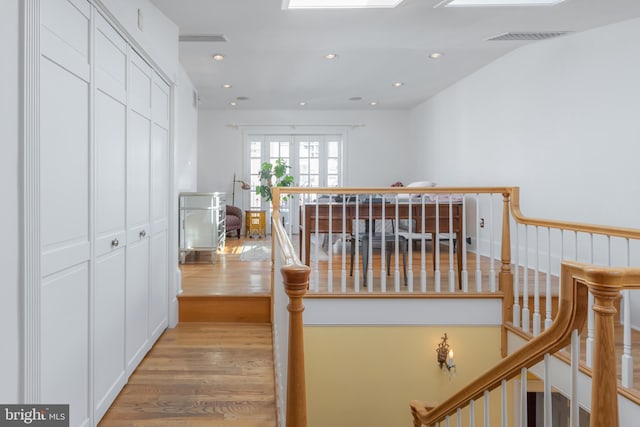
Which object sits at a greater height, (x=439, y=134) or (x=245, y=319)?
(x=439, y=134)

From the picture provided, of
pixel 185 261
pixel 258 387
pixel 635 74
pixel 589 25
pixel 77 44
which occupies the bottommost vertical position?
pixel 258 387

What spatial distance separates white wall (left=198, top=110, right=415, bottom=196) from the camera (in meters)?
8.02

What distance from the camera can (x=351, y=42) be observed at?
4148 mm

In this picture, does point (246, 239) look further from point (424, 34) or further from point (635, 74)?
point (635, 74)

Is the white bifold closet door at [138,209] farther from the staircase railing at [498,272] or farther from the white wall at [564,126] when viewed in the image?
the white wall at [564,126]

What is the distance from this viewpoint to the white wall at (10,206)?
1.33 meters

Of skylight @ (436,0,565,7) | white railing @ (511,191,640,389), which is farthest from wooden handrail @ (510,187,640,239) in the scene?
skylight @ (436,0,565,7)

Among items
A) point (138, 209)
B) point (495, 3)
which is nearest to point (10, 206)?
point (138, 209)

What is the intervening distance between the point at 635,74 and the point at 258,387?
12.7 feet

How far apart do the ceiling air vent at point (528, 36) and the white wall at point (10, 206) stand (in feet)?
13.6

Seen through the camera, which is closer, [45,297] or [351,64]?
[45,297]

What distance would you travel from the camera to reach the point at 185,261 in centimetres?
528

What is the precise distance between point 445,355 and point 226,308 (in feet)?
6.67

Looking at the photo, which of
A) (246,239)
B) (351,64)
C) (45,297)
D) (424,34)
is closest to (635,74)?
(424,34)
